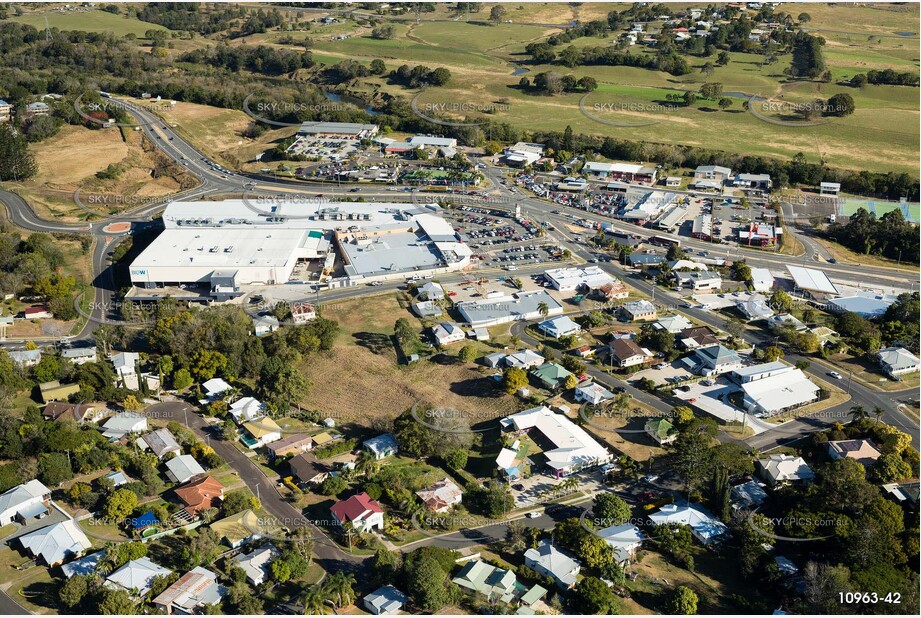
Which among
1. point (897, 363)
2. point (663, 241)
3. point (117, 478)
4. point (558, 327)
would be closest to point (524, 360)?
point (558, 327)

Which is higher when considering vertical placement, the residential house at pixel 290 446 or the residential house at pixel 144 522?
the residential house at pixel 290 446

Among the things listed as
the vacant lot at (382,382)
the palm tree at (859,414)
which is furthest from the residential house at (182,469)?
the palm tree at (859,414)

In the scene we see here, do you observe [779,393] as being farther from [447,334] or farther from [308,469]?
[308,469]

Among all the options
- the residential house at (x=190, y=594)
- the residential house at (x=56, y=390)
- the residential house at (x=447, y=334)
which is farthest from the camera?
the residential house at (x=447, y=334)

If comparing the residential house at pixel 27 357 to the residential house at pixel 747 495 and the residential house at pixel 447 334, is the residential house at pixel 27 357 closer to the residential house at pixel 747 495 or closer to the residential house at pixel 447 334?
the residential house at pixel 447 334

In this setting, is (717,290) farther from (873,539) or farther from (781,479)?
(873,539)

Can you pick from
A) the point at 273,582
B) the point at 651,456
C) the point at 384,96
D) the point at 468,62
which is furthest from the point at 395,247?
the point at 468,62
